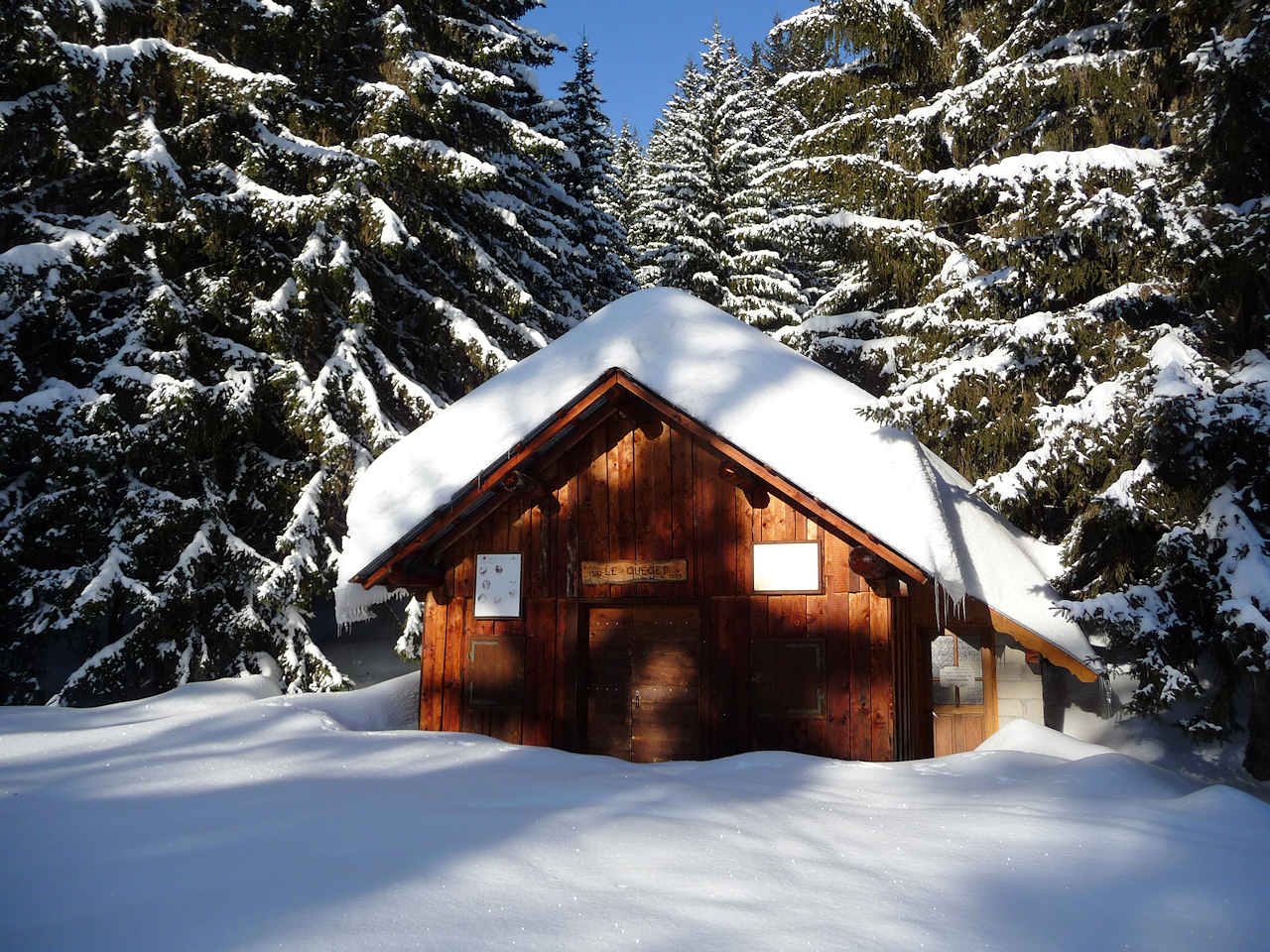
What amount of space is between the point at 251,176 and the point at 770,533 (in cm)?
1177

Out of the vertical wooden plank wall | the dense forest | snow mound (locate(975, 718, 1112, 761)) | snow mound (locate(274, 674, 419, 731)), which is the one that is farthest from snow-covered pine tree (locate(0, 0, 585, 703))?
snow mound (locate(975, 718, 1112, 761))

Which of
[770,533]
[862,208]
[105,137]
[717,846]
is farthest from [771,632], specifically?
[105,137]

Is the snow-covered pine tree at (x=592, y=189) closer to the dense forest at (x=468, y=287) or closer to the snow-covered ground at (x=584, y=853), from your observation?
the dense forest at (x=468, y=287)

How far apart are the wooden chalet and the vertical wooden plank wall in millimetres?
21

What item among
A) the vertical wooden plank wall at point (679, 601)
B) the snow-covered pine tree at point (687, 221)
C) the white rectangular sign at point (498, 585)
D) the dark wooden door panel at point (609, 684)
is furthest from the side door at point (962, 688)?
the snow-covered pine tree at point (687, 221)

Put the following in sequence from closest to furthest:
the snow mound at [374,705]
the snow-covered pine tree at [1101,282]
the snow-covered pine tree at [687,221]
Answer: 1. the snow-covered pine tree at [1101,282]
2. the snow mound at [374,705]
3. the snow-covered pine tree at [687,221]

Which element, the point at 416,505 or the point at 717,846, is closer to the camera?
the point at 717,846

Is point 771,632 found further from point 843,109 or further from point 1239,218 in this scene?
point 843,109

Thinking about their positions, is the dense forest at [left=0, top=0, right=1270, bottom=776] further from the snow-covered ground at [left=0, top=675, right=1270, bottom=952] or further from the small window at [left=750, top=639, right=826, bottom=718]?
the snow-covered ground at [left=0, top=675, right=1270, bottom=952]

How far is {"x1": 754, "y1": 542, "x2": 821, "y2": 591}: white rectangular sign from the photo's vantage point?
30.8 feet

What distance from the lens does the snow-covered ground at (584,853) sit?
324 centimetres

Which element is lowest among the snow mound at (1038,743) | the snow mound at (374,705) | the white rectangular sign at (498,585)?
the snow mound at (374,705)

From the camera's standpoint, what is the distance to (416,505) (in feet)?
32.2

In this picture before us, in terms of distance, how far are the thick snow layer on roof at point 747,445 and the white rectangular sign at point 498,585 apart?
4.17 ft
